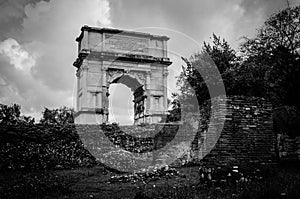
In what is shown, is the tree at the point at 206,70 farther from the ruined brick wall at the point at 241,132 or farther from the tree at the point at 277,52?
the ruined brick wall at the point at 241,132

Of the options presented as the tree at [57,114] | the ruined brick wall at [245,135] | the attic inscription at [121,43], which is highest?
the attic inscription at [121,43]

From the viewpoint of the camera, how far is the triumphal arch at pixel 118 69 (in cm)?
2286

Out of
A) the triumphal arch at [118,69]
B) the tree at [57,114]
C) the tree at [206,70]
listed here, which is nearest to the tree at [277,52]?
the tree at [206,70]

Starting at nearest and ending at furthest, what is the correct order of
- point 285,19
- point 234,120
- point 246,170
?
point 246,170 → point 234,120 → point 285,19

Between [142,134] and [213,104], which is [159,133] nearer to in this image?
[142,134]

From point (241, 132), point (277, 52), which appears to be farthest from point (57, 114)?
point (241, 132)

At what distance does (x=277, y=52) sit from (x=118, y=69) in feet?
39.4

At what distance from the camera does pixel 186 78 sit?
24250 mm

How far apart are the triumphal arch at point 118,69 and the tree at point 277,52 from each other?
7.28m

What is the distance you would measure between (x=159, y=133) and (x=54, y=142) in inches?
198

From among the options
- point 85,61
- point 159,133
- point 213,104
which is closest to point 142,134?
point 159,133

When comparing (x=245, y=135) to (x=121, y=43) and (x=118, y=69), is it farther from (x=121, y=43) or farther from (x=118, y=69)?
(x=121, y=43)

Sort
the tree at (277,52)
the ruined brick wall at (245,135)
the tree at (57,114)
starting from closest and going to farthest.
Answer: the ruined brick wall at (245,135), the tree at (277,52), the tree at (57,114)

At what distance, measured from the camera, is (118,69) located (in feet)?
77.4
